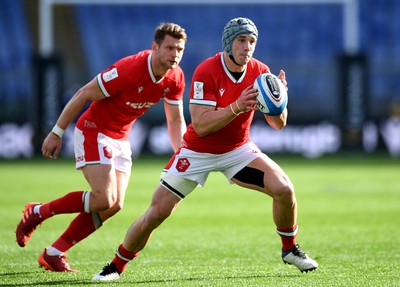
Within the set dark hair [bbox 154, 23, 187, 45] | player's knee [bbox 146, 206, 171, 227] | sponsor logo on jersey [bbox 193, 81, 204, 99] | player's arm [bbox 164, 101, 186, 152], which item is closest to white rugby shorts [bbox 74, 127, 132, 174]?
player's arm [bbox 164, 101, 186, 152]

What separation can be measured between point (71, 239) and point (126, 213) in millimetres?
4374

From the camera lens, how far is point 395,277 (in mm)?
6070

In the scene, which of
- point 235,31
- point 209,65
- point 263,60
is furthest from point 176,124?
point 263,60

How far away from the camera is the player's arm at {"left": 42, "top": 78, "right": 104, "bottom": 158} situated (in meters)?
6.61

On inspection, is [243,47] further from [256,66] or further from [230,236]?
[230,236]

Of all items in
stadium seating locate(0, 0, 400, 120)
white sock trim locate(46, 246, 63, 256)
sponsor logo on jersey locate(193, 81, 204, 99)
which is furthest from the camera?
stadium seating locate(0, 0, 400, 120)

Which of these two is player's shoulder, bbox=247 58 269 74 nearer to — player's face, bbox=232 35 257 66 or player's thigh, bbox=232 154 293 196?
player's face, bbox=232 35 257 66

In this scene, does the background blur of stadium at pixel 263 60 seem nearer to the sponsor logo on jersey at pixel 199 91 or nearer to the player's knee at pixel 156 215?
the player's knee at pixel 156 215

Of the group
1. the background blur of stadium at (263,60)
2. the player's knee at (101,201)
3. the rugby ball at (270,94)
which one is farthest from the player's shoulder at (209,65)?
the background blur of stadium at (263,60)

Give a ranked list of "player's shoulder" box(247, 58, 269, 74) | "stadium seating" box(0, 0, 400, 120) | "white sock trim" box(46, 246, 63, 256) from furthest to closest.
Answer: "stadium seating" box(0, 0, 400, 120) → "white sock trim" box(46, 246, 63, 256) → "player's shoulder" box(247, 58, 269, 74)

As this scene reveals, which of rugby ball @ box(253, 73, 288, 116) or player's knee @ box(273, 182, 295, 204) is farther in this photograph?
player's knee @ box(273, 182, 295, 204)

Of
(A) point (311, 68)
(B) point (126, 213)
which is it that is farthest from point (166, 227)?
(A) point (311, 68)

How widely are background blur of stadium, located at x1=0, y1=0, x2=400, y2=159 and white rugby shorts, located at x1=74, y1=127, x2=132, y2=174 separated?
542 inches

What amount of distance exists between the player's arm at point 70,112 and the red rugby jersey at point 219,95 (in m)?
0.87
